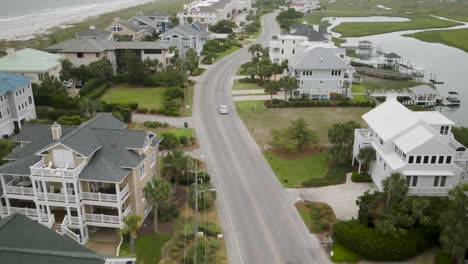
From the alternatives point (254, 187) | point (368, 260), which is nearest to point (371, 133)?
point (254, 187)

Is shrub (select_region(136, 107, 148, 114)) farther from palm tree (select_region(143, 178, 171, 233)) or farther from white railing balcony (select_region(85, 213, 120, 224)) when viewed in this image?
white railing balcony (select_region(85, 213, 120, 224))

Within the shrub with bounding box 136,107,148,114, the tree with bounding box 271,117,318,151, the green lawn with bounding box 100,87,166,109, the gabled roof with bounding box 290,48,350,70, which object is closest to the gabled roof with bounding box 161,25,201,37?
the green lawn with bounding box 100,87,166,109

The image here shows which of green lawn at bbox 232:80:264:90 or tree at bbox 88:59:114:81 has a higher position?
tree at bbox 88:59:114:81

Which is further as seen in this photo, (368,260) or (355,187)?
(355,187)

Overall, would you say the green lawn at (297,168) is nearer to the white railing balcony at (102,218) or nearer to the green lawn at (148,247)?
the green lawn at (148,247)

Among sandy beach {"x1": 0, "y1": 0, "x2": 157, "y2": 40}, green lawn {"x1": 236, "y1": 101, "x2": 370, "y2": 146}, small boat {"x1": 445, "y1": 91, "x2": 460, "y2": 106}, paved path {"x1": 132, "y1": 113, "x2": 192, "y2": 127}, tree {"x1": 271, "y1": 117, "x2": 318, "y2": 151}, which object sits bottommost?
small boat {"x1": 445, "y1": 91, "x2": 460, "y2": 106}

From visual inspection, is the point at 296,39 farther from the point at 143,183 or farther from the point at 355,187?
the point at 143,183
